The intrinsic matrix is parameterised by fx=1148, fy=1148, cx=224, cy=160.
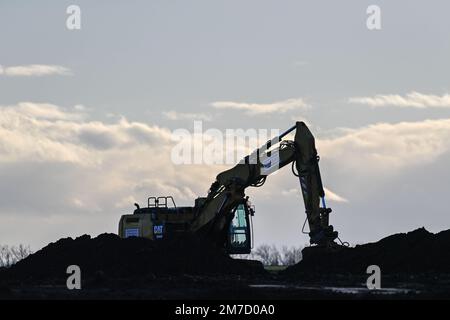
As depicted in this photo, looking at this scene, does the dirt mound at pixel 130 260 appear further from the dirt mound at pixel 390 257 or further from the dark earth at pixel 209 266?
the dirt mound at pixel 390 257

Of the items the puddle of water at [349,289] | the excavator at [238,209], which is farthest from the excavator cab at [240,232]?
the puddle of water at [349,289]

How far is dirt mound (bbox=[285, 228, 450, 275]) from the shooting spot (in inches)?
1858

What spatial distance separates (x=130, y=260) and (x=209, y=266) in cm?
330

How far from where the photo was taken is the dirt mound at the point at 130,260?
154 ft

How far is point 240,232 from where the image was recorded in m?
51.6

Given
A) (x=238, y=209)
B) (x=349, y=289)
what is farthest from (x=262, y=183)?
(x=349, y=289)

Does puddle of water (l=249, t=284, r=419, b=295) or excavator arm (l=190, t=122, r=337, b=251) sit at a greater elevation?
excavator arm (l=190, t=122, r=337, b=251)

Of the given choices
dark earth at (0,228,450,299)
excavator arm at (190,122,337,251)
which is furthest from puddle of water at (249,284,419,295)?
excavator arm at (190,122,337,251)

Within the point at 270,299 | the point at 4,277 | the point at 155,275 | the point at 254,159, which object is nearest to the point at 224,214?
the point at 254,159

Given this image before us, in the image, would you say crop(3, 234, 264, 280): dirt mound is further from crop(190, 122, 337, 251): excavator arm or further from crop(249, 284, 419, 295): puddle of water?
crop(249, 284, 419, 295): puddle of water
